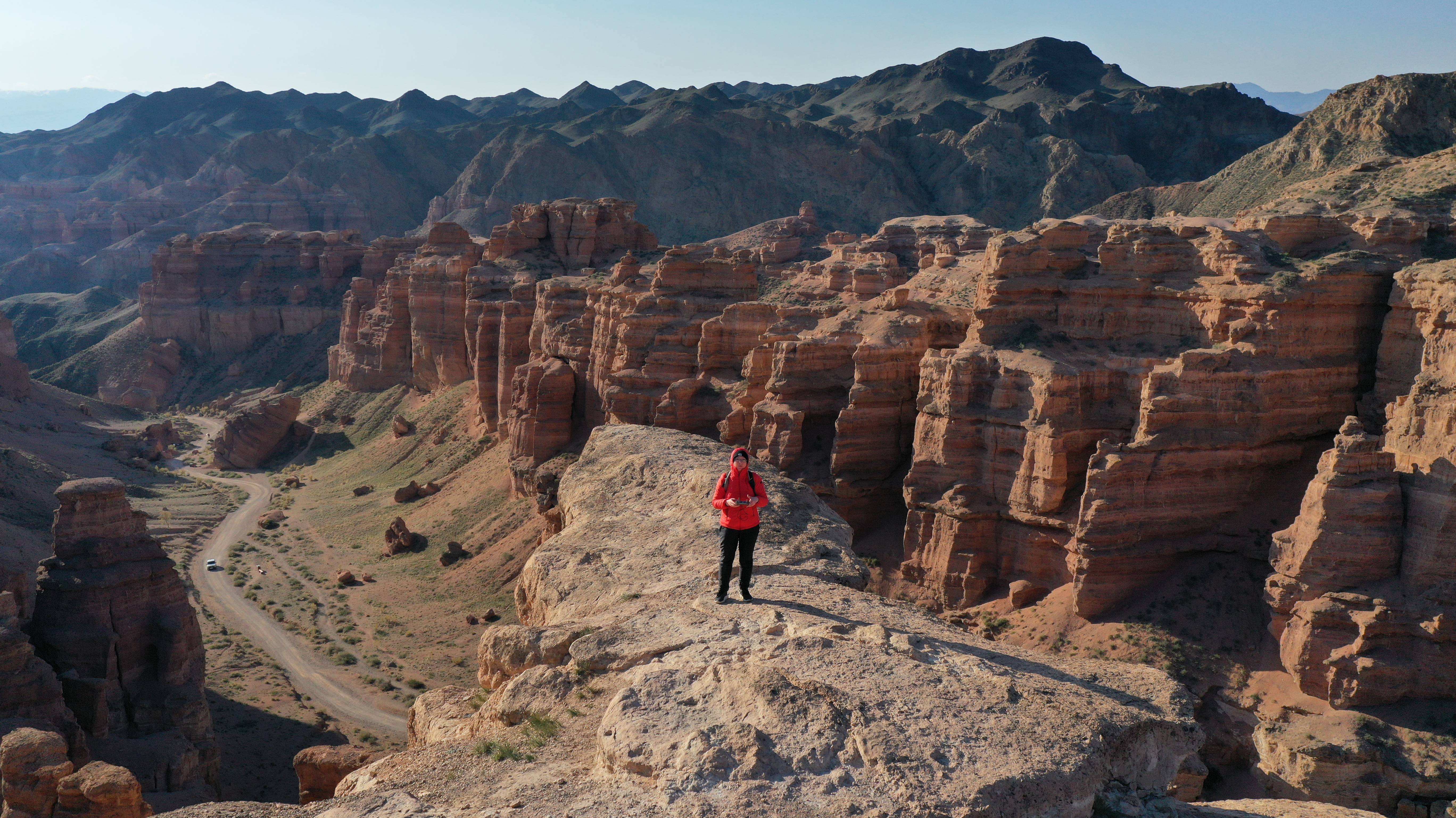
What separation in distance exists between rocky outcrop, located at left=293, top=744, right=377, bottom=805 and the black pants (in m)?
8.81

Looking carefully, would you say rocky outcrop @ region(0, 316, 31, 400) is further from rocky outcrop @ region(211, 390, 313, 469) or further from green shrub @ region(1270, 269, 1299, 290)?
green shrub @ region(1270, 269, 1299, 290)

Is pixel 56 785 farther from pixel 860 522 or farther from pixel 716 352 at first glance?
pixel 716 352

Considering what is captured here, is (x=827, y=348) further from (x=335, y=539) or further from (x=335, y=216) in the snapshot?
(x=335, y=216)

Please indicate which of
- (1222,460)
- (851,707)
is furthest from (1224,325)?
(851,707)

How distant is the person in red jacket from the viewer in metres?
13.3

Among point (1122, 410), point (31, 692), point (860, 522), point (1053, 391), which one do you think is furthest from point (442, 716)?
point (860, 522)

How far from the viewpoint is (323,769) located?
18.6 m

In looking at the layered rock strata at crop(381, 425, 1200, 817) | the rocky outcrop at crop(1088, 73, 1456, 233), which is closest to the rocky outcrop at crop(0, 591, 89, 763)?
the layered rock strata at crop(381, 425, 1200, 817)

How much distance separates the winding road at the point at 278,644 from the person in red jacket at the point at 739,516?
19584mm

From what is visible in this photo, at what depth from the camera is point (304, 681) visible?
109ft

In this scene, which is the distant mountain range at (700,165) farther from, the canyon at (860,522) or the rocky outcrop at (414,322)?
the rocky outcrop at (414,322)

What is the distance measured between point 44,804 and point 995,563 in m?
22.1

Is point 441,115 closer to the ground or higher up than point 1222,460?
higher up

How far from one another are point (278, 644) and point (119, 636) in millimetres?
10170
